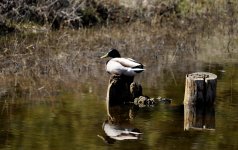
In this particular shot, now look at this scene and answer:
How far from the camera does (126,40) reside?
22.8 m

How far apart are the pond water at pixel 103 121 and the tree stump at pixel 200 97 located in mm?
184

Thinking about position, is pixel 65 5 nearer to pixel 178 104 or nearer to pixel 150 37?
pixel 150 37

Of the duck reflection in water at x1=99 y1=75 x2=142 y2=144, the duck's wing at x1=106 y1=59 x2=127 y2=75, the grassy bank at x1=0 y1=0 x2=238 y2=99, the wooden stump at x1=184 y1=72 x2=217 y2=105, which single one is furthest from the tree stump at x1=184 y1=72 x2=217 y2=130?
the grassy bank at x1=0 y1=0 x2=238 y2=99

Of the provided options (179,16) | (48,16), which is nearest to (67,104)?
(48,16)

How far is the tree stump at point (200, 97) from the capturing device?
39.5 ft

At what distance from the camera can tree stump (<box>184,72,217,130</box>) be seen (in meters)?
12.1

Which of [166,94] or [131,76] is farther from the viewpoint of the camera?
[166,94]

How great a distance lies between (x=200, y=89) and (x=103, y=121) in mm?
2329

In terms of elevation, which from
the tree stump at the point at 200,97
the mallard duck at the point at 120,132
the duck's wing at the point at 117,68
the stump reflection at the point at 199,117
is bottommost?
the mallard duck at the point at 120,132

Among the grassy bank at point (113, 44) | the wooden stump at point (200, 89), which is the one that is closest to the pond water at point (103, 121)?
the wooden stump at point (200, 89)

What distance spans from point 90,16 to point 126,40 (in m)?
6.31

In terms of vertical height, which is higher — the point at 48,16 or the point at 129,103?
the point at 48,16

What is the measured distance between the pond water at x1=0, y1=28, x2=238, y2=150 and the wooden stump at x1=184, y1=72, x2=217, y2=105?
0.32 meters

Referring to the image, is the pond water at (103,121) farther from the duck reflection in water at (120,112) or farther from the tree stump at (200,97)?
the tree stump at (200,97)
